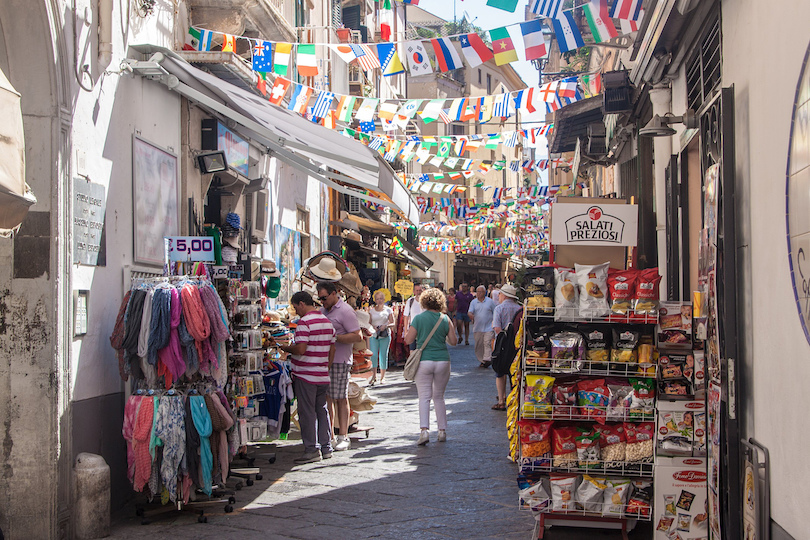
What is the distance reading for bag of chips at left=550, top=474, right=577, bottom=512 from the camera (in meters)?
5.51

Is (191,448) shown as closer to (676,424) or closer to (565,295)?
(565,295)

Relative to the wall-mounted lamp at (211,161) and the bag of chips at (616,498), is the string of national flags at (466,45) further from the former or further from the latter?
the bag of chips at (616,498)

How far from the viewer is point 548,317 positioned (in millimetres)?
5668

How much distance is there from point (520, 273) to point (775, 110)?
2845 millimetres

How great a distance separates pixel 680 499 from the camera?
521cm

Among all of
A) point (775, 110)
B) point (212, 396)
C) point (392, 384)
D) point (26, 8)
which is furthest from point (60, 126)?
point (392, 384)

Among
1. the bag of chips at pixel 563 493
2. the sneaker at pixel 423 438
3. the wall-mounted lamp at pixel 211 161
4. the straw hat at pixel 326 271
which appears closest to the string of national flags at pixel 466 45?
the wall-mounted lamp at pixel 211 161

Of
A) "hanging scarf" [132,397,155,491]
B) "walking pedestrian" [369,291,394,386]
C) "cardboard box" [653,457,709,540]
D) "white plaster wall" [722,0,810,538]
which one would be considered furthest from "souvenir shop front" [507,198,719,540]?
"walking pedestrian" [369,291,394,386]

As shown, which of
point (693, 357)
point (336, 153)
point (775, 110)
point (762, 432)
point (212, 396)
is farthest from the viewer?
point (336, 153)

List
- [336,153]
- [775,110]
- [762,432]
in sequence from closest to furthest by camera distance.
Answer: [775,110], [762,432], [336,153]

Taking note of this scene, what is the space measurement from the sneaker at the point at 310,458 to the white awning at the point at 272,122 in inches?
110

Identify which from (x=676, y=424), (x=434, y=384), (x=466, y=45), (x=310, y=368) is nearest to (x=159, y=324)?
(x=310, y=368)

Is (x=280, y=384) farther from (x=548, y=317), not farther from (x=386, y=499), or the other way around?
(x=548, y=317)

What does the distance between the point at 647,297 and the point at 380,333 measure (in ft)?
33.3
